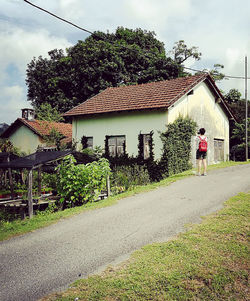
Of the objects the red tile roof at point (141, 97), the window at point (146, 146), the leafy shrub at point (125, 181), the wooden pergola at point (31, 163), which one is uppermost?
the red tile roof at point (141, 97)

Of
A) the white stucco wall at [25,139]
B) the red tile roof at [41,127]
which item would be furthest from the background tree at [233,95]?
the white stucco wall at [25,139]

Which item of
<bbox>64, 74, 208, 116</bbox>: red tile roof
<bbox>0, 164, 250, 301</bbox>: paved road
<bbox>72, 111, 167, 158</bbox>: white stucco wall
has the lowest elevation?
<bbox>0, 164, 250, 301</bbox>: paved road

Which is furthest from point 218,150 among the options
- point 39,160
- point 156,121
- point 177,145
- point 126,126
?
point 39,160

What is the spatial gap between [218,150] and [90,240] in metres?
18.8

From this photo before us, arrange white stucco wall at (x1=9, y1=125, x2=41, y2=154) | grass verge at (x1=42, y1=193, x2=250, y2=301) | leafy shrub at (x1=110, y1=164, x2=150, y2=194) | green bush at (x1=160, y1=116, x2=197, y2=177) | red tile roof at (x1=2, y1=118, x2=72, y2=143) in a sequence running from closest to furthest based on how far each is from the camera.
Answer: grass verge at (x1=42, y1=193, x2=250, y2=301) < leafy shrub at (x1=110, y1=164, x2=150, y2=194) < green bush at (x1=160, y1=116, x2=197, y2=177) < red tile roof at (x1=2, y1=118, x2=72, y2=143) < white stucco wall at (x1=9, y1=125, x2=41, y2=154)

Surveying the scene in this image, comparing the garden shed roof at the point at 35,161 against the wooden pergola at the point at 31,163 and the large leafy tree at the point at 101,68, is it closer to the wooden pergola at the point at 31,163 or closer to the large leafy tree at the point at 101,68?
the wooden pergola at the point at 31,163

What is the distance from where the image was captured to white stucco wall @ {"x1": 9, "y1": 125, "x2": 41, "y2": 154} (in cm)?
2634

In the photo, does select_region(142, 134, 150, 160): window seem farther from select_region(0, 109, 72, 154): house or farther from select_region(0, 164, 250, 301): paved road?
select_region(0, 109, 72, 154): house

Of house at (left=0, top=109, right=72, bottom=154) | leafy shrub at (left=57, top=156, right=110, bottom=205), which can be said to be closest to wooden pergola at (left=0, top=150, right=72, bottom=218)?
leafy shrub at (left=57, top=156, right=110, bottom=205)

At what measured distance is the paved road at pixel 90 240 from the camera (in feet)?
12.9

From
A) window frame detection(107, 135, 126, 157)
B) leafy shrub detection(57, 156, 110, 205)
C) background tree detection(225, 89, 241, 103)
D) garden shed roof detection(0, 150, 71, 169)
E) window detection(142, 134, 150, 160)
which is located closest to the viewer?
garden shed roof detection(0, 150, 71, 169)

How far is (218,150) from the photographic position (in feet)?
72.9

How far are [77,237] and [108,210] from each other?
217 centimetres

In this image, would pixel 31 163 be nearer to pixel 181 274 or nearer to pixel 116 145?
pixel 181 274
